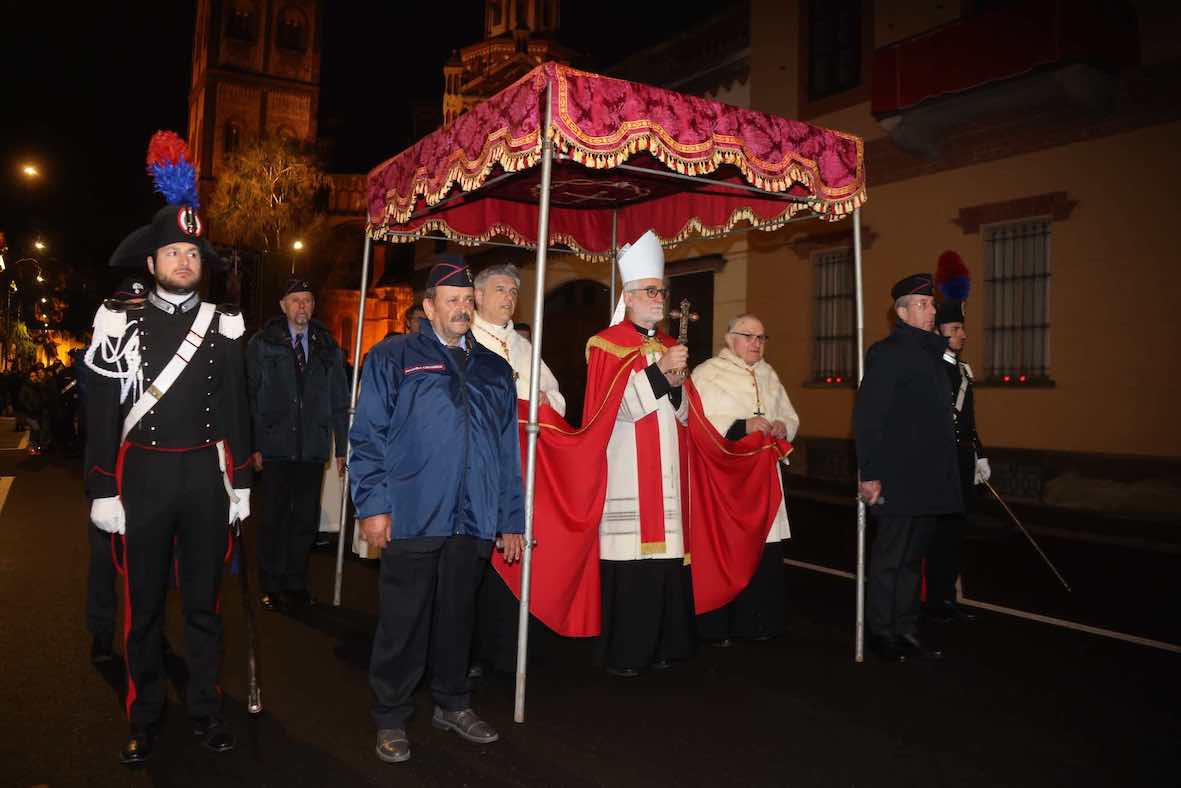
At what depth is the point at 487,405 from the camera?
13.5ft

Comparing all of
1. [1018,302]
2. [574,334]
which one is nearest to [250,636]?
[1018,302]

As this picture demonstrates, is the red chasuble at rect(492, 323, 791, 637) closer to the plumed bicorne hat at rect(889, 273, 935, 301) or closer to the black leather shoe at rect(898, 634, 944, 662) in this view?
the black leather shoe at rect(898, 634, 944, 662)

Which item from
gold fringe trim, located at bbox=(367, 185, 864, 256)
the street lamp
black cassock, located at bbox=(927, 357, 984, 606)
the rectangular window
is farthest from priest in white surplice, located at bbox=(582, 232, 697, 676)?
the street lamp

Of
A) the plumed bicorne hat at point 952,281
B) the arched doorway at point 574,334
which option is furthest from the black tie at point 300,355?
the arched doorway at point 574,334

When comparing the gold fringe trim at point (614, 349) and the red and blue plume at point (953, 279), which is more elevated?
the red and blue plume at point (953, 279)

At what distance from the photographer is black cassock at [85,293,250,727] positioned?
3711mm

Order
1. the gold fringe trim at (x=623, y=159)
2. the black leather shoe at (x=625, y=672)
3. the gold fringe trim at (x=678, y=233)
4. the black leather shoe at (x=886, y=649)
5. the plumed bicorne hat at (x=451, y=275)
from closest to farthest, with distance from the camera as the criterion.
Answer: the plumed bicorne hat at (x=451, y=275)
the gold fringe trim at (x=623, y=159)
the black leather shoe at (x=625, y=672)
the black leather shoe at (x=886, y=649)
the gold fringe trim at (x=678, y=233)

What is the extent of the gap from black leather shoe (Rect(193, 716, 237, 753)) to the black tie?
10.3 ft

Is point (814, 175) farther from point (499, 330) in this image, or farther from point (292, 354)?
point (292, 354)

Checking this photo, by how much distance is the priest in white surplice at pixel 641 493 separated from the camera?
5.10 m

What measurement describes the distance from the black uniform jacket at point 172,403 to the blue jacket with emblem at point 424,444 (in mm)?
560

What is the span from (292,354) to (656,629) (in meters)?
3.34

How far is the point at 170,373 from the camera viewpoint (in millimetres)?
3760

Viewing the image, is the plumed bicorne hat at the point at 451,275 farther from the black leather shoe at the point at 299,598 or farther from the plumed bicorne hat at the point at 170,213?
the black leather shoe at the point at 299,598
